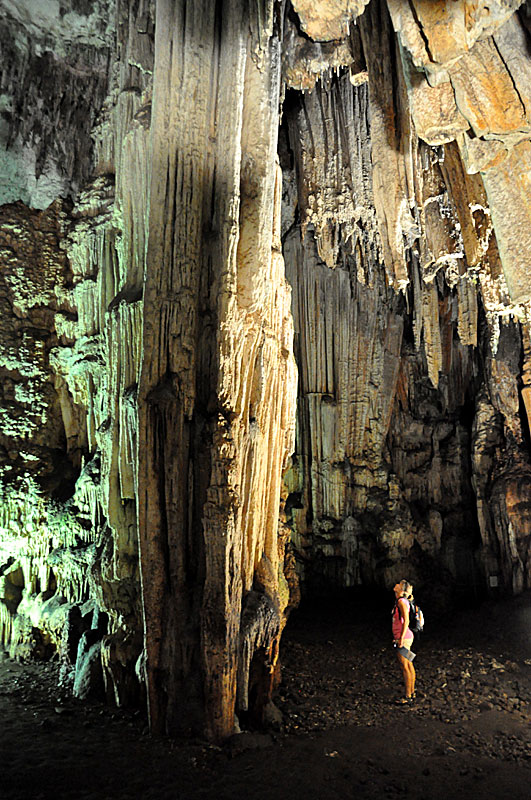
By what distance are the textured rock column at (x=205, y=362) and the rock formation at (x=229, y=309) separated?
22 millimetres

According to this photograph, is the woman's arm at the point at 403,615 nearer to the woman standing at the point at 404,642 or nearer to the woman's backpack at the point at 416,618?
the woman standing at the point at 404,642

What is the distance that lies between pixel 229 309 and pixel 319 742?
369 centimetres

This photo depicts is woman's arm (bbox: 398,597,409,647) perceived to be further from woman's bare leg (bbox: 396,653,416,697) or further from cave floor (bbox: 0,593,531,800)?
cave floor (bbox: 0,593,531,800)

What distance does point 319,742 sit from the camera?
4.64 meters

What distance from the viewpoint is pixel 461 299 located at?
9164 mm

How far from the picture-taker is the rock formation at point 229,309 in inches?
A: 178

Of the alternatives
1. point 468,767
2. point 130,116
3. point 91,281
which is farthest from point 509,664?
point 130,116

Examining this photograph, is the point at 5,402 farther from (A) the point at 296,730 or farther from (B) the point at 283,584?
→ (A) the point at 296,730

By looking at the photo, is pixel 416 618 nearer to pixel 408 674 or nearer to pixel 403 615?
pixel 403 615

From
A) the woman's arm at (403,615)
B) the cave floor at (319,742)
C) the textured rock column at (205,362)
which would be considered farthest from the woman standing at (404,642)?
the textured rock column at (205,362)

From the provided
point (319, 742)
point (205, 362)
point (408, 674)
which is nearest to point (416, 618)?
point (408, 674)

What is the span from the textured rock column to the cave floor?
449 millimetres

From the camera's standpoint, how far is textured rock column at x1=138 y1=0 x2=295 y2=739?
458 cm

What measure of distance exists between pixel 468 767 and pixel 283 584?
2.62m
